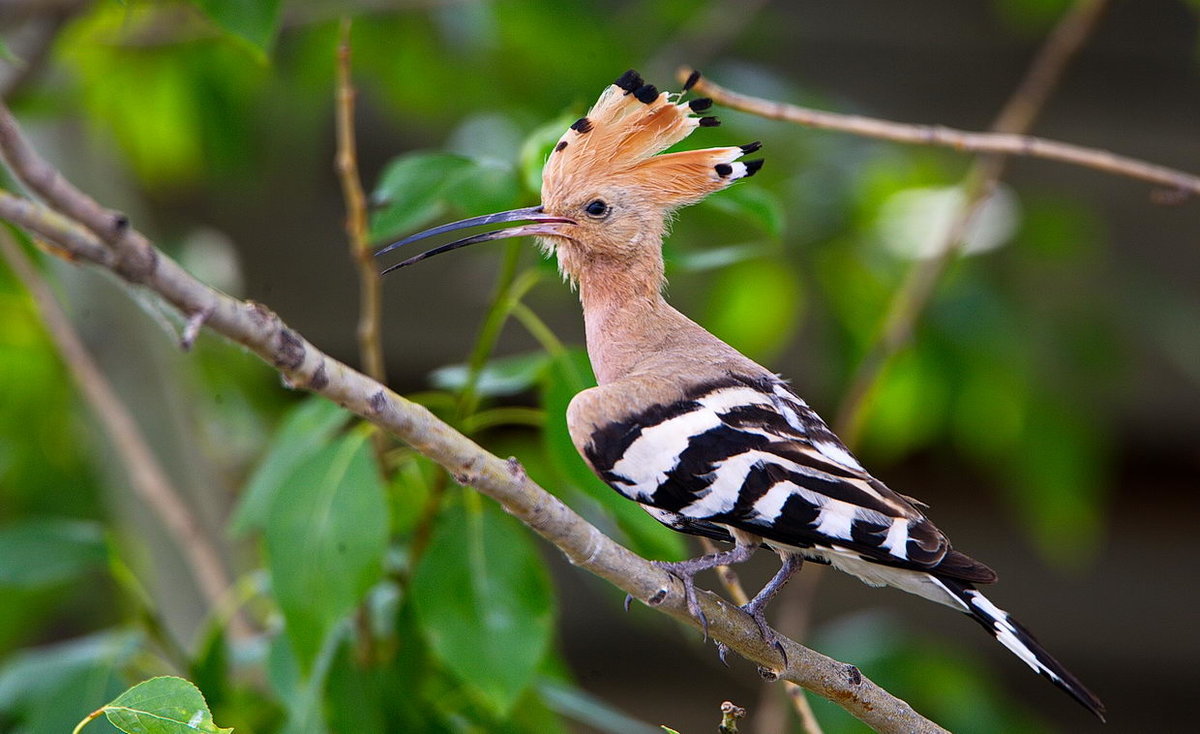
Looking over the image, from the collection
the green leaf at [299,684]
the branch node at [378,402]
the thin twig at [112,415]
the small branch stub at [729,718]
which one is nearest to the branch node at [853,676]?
the small branch stub at [729,718]

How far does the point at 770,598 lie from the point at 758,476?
0.36ft

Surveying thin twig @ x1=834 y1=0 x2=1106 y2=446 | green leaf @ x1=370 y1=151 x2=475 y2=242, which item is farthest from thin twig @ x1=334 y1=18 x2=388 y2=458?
thin twig @ x1=834 y1=0 x2=1106 y2=446

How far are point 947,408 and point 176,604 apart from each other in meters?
1.39

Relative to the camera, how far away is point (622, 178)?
82 cm

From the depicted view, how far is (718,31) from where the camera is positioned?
2.32m

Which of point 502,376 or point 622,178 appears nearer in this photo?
point 622,178

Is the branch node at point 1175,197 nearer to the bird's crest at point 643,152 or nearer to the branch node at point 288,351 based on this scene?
the bird's crest at point 643,152

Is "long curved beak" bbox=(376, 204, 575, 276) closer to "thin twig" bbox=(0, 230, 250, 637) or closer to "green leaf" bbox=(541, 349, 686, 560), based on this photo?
"green leaf" bbox=(541, 349, 686, 560)

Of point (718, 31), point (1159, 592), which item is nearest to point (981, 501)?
point (1159, 592)

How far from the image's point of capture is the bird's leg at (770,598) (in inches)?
31.0

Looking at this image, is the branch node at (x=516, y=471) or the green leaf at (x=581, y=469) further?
the green leaf at (x=581, y=469)

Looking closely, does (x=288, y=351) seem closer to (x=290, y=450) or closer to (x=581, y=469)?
(x=581, y=469)

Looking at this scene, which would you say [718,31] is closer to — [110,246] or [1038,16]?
A: [1038,16]

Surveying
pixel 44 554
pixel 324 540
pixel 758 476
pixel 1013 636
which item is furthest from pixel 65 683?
pixel 1013 636
